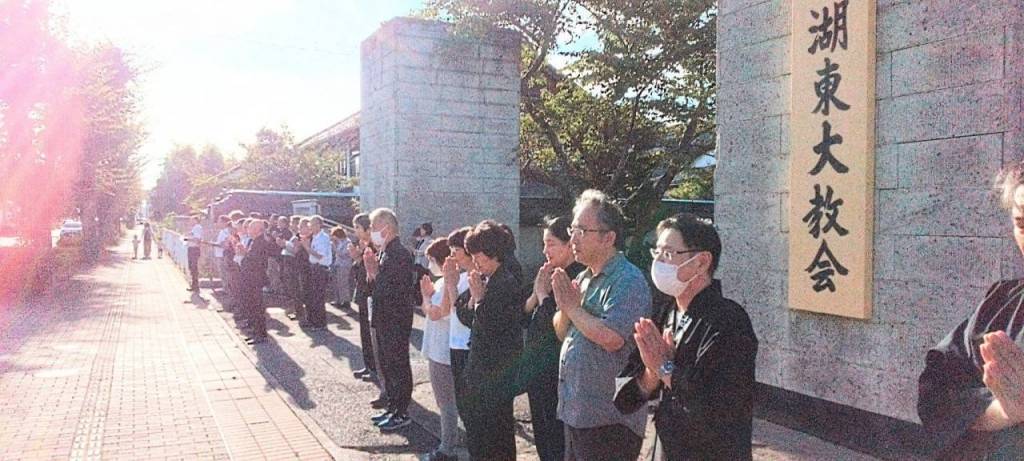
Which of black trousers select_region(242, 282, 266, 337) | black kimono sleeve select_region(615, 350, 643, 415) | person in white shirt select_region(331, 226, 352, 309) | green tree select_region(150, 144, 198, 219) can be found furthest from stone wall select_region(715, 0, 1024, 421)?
green tree select_region(150, 144, 198, 219)

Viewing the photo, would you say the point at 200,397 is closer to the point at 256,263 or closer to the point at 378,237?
the point at 378,237

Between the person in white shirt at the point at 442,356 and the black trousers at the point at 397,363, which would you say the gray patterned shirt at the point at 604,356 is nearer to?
the person in white shirt at the point at 442,356

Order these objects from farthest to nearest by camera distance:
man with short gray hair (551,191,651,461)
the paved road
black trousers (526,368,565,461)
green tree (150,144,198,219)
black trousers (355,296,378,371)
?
green tree (150,144,198,219)
black trousers (355,296,378,371)
the paved road
black trousers (526,368,565,461)
man with short gray hair (551,191,651,461)

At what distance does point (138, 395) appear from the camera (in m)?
6.98

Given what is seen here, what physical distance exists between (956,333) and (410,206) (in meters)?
9.79

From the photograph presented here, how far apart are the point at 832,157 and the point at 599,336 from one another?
2520 mm

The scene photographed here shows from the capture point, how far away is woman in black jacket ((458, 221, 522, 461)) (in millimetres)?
4211

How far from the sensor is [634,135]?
38.7 feet

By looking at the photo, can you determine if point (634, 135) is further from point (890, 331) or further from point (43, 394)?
point (43, 394)

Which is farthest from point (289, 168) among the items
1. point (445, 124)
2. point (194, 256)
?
point (445, 124)

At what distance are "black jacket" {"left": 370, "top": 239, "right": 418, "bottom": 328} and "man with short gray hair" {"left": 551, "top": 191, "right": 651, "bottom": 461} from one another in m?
2.66

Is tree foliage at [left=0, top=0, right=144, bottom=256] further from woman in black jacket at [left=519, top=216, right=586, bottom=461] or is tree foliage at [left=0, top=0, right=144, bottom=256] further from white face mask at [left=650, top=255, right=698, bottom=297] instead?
white face mask at [left=650, top=255, right=698, bottom=297]

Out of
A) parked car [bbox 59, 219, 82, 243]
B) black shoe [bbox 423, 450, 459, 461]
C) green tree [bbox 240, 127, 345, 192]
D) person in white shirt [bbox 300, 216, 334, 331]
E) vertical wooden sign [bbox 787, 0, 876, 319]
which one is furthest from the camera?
parked car [bbox 59, 219, 82, 243]

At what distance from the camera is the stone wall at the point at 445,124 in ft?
37.1
